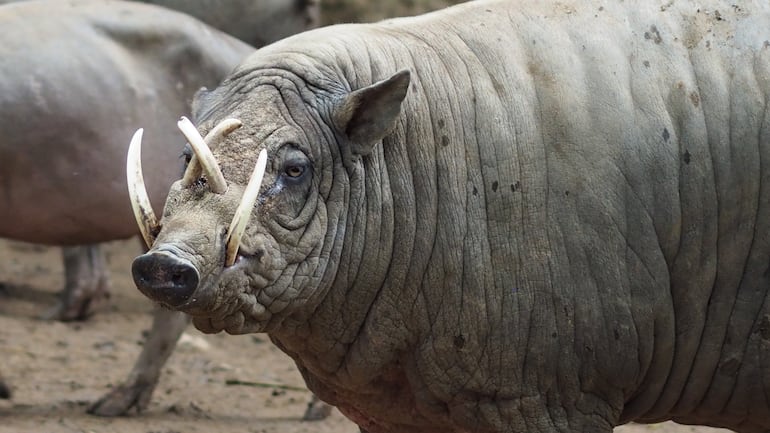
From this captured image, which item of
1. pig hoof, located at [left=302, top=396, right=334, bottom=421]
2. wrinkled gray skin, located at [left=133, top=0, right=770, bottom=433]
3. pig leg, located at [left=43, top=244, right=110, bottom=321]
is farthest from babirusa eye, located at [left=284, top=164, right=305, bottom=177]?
pig leg, located at [left=43, top=244, right=110, bottom=321]

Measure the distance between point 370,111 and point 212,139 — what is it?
1.41 feet

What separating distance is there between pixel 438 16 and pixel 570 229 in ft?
2.57

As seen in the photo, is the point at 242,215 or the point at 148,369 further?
the point at 148,369

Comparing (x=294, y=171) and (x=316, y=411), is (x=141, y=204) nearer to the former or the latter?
(x=294, y=171)

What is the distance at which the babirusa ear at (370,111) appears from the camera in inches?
144

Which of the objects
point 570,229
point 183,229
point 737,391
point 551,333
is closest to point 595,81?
point 570,229

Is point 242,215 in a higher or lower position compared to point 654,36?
lower

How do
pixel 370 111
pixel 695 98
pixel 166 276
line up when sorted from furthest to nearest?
1. pixel 695 98
2. pixel 370 111
3. pixel 166 276

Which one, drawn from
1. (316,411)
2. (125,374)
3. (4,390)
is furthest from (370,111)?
(125,374)

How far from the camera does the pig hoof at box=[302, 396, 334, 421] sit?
6.10 m

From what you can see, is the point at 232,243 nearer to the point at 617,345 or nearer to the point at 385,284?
the point at 385,284

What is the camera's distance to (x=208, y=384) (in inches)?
262

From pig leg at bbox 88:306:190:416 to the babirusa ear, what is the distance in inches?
99.0

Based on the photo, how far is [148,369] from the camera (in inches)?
241
